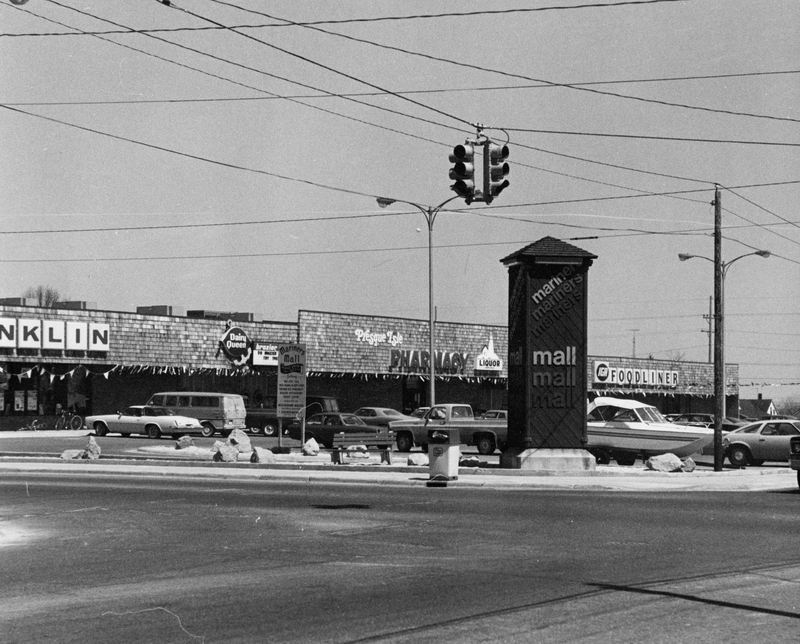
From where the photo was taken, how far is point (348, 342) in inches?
2490

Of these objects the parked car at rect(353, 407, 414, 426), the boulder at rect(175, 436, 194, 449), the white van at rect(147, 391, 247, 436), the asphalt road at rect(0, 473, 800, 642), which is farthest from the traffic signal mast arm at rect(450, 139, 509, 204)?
the white van at rect(147, 391, 247, 436)

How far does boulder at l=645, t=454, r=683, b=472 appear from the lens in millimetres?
28641

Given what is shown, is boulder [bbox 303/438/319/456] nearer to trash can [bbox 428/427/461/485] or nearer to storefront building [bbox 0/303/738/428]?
trash can [bbox 428/427/461/485]

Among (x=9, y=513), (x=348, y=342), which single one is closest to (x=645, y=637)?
(x=9, y=513)

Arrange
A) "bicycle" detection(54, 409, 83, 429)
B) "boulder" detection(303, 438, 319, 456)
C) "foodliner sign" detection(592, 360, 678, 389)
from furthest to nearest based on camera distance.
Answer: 1. "foodliner sign" detection(592, 360, 678, 389)
2. "bicycle" detection(54, 409, 83, 429)
3. "boulder" detection(303, 438, 319, 456)

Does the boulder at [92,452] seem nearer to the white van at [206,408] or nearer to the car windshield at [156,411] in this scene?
→ the car windshield at [156,411]

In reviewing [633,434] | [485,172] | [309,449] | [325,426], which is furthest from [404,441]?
[485,172]

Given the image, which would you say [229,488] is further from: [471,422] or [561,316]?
[471,422]

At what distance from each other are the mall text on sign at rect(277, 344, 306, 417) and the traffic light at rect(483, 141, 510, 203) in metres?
15.9

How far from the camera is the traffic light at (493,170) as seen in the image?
1866 centimetres

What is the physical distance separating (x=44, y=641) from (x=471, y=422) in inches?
1125

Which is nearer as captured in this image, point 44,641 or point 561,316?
point 44,641

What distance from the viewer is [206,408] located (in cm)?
5025

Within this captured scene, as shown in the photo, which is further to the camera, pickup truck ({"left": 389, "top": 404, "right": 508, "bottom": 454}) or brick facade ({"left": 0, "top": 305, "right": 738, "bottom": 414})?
brick facade ({"left": 0, "top": 305, "right": 738, "bottom": 414})
